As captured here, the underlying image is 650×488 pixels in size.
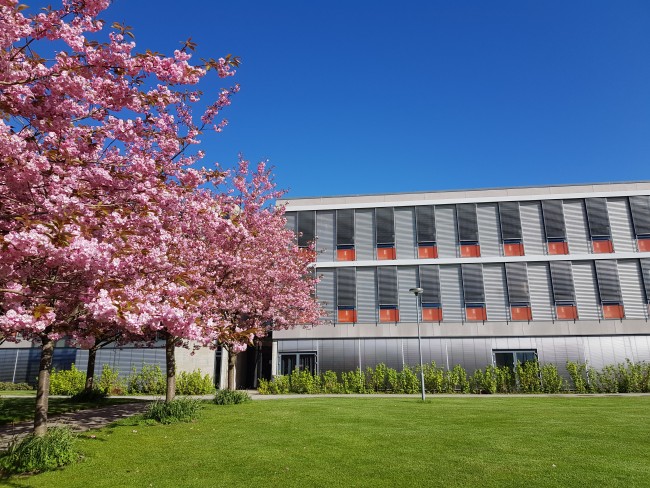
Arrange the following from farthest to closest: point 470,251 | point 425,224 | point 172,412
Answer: point 425,224
point 470,251
point 172,412

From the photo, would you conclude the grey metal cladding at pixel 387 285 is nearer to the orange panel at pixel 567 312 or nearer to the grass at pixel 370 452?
the orange panel at pixel 567 312

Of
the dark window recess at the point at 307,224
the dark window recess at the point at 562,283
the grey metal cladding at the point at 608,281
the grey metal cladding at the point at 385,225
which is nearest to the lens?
the grey metal cladding at the point at 608,281

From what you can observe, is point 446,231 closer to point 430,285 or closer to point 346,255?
point 430,285

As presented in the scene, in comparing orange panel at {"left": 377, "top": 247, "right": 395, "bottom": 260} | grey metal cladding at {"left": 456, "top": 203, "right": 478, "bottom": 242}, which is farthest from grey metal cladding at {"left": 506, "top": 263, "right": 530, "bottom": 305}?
orange panel at {"left": 377, "top": 247, "right": 395, "bottom": 260}

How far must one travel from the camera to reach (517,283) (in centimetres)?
3203

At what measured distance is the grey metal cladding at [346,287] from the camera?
3322 centimetres

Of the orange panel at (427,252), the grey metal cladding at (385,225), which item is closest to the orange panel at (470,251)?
the orange panel at (427,252)

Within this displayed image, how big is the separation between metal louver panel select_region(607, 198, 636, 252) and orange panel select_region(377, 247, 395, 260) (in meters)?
15.0

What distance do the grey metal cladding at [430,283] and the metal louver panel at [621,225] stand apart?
39.9ft

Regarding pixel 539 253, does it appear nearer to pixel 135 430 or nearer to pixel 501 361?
pixel 501 361

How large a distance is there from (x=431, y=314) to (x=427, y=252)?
4.42 m

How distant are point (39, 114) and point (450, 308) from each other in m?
29.2

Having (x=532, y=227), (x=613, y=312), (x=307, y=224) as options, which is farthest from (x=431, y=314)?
(x=613, y=312)

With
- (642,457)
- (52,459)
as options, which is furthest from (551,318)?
(52,459)
